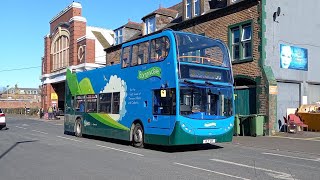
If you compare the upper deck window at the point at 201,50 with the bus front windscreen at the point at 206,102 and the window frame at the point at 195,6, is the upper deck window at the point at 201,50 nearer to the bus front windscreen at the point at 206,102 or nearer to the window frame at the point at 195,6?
the bus front windscreen at the point at 206,102

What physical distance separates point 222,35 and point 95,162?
14.3 m

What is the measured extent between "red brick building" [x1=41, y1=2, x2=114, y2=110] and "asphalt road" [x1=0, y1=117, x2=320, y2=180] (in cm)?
3295

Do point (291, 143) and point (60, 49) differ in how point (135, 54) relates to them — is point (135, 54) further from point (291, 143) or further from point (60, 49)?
point (60, 49)

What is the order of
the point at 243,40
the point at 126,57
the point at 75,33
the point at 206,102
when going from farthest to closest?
the point at 75,33, the point at 243,40, the point at 126,57, the point at 206,102

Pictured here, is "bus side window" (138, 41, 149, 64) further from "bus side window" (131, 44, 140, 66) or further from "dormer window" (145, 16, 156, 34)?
"dormer window" (145, 16, 156, 34)

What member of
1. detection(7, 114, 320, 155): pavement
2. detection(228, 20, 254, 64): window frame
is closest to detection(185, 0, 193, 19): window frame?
detection(228, 20, 254, 64): window frame

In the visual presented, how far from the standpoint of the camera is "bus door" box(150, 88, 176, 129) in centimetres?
1302

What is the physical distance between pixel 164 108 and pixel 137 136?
7.37 feet

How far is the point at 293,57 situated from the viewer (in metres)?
22.3

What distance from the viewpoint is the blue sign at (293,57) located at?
71.4ft

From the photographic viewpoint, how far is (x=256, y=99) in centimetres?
2083

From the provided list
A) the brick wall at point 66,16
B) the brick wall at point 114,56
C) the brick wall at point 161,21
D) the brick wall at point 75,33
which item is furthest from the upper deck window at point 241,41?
the brick wall at point 66,16

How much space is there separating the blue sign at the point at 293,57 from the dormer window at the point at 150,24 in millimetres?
12130

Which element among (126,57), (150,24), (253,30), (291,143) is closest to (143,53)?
(126,57)
